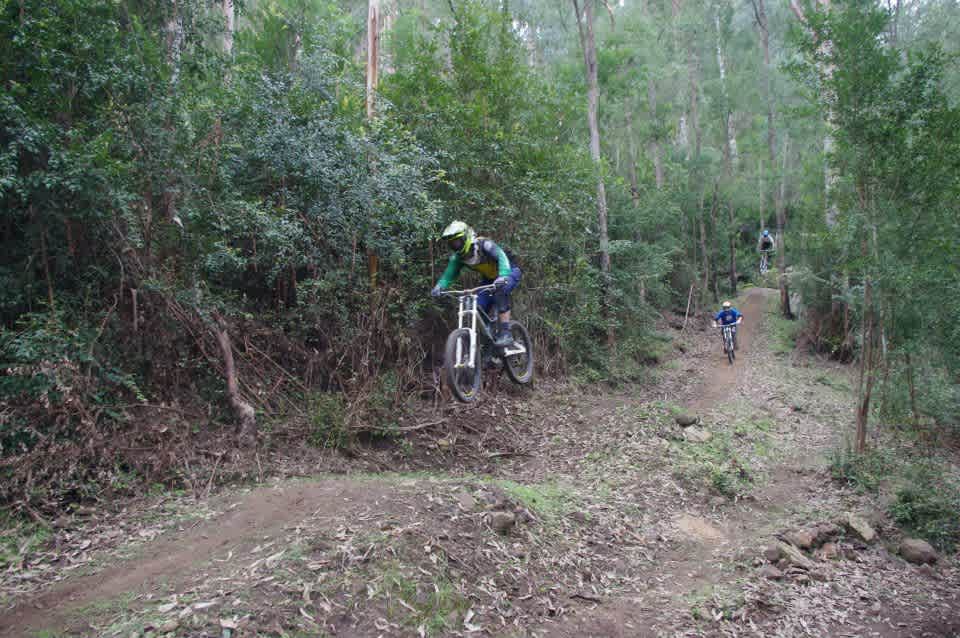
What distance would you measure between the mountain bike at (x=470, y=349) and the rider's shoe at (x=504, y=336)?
0.06m

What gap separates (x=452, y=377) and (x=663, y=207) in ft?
55.8

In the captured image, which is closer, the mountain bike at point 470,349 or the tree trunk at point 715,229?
the mountain bike at point 470,349

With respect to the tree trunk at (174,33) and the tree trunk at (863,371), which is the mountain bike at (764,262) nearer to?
the tree trunk at (863,371)

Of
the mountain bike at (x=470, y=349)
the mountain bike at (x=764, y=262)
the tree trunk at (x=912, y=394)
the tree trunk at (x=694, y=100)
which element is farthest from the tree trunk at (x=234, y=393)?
the mountain bike at (x=764, y=262)

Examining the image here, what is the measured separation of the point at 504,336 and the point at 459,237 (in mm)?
1724

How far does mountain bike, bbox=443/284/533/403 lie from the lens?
7.11 metres

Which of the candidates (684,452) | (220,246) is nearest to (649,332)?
(684,452)

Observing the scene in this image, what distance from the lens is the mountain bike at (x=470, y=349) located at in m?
7.11

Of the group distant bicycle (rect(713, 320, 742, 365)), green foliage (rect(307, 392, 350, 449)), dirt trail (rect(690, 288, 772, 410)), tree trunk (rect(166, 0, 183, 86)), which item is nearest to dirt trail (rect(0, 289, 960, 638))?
green foliage (rect(307, 392, 350, 449))

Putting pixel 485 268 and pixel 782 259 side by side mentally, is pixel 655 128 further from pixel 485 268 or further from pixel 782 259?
pixel 485 268

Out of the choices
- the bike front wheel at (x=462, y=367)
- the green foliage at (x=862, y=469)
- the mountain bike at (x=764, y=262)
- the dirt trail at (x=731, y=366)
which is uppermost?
the mountain bike at (x=764, y=262)

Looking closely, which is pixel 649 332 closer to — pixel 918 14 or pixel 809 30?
pixel 809 30

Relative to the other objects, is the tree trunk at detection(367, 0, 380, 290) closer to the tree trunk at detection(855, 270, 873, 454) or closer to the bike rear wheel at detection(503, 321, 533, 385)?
the bike rear wheel at detection(503, 321, 533, 385)

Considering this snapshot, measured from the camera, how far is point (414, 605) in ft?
14.6
